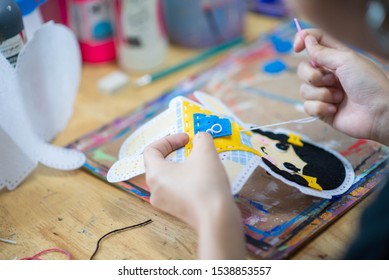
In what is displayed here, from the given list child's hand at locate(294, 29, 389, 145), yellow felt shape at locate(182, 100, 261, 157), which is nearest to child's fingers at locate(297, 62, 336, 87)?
child's hand at locate(294, 29, 389, 145)

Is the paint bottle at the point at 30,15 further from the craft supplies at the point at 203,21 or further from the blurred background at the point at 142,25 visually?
the craft supplies at the point at 203,21

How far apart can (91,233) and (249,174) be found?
0.71 feet

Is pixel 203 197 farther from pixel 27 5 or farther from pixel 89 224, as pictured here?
pixel 27 5

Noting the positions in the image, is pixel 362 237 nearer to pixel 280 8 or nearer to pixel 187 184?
pixel 187 184

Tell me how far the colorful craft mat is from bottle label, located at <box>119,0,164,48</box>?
13 cm

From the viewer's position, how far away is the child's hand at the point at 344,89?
0.68 meters

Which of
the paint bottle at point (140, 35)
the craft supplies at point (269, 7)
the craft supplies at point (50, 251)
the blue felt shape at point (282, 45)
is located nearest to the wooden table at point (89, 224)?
the craft supplies at point (50, 251)

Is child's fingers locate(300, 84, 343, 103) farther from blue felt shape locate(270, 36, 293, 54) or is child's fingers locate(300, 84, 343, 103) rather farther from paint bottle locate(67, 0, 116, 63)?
paint bottle locate(67, 0, 116, 63)

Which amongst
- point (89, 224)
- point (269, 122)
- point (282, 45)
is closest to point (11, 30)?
point (89, 224)

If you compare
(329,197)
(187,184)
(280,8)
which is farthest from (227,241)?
(280,8)

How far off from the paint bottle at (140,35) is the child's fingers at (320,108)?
381 mm

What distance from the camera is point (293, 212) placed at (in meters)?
0.63

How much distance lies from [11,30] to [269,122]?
42 cm

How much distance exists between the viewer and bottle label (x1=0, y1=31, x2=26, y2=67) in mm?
676
